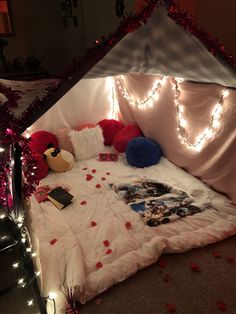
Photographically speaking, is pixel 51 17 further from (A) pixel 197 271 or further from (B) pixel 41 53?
(A) pixel 197 271

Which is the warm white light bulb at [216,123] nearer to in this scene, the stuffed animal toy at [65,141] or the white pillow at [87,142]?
the white pillow at [87,142]

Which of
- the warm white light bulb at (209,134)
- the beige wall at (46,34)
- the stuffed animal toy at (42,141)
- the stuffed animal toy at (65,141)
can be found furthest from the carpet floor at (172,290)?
the beige wall at (46,34)

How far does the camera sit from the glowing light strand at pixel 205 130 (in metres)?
1.91

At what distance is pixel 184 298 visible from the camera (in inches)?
56.1

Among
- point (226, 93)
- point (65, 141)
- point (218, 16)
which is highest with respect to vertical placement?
point (218, 16)

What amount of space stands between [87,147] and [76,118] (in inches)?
16.0

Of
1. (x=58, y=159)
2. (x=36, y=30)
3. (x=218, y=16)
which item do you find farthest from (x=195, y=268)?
(x=36, y=30)

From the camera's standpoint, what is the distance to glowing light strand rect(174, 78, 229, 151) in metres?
1.91

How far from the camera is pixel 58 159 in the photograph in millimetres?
2482

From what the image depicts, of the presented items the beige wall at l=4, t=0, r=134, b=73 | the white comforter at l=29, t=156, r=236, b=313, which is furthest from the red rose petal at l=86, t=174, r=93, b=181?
the beige wall at l=4, t=0, r=134, b=73

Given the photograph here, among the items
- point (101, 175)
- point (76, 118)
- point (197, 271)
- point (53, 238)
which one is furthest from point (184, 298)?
point (76, 118)

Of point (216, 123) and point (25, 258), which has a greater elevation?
point (216, 123)

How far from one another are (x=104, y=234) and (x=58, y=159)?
38.3 inches

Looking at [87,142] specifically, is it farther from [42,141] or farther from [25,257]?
[25,257]
